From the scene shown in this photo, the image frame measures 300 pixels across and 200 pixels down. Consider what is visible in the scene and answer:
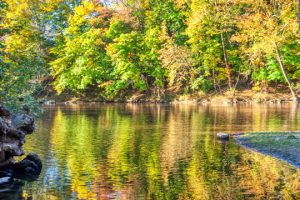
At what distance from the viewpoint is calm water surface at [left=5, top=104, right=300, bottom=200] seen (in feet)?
61.0

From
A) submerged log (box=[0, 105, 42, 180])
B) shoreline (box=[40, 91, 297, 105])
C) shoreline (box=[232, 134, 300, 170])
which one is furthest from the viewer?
shoreline (box=[40, 91, 297, 105])

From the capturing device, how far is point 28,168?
22.5 meters

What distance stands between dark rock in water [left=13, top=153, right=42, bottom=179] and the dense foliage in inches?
1791

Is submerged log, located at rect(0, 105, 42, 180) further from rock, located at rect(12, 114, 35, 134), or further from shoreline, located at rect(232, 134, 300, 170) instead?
shoreline, located at rect(232, 134, 300, 170)

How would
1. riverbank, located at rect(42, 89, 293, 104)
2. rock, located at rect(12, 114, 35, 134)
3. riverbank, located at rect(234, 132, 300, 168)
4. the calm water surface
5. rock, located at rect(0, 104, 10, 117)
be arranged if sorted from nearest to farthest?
1. the calm water surface
2. rock, located at rect(0, 104, 10, 117)
3. rock, located at rect(12, 114, 35, 134)
4. riverbank, located at rect(234, 132, 300, 168)
5. riverbank, located at rect(42, 89, 293, 104)

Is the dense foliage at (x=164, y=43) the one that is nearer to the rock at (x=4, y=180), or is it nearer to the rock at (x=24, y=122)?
the rock at (x=24, y=122)

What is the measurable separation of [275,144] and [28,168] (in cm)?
1436

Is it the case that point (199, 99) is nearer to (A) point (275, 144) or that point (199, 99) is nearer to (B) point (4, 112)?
(A) point (275, 144)

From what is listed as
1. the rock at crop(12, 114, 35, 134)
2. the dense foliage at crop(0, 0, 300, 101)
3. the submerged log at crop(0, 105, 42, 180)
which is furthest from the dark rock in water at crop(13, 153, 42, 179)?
the dense foliage at crop(0, 0, 300, 101)

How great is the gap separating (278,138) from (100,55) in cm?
5807

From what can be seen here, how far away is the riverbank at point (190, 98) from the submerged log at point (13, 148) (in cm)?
4678

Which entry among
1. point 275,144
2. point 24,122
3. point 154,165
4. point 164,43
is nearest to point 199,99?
point 164,43

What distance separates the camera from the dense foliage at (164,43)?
231 feet

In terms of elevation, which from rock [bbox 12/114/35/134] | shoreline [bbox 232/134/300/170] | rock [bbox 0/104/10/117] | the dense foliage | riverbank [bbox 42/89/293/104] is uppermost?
the dense foliage
